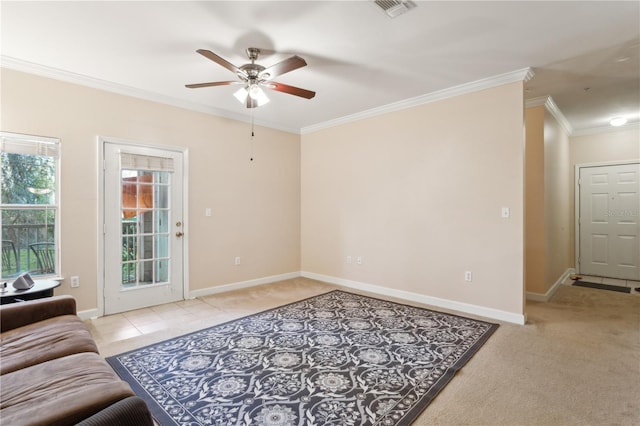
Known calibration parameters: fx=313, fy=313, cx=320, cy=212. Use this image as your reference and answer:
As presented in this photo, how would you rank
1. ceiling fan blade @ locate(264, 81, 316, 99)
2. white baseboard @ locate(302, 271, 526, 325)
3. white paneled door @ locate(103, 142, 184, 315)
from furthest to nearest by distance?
white paneled door @ locate(103, 142, 184, 315) < white baseboard @ locate(302, 271, 526, 325) < ceiling fan blade @ locate(264, 81, 316, 99)

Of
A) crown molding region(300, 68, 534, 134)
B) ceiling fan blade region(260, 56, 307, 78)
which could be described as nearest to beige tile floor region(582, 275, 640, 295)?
crown molding region(300, 68, 534, 134)

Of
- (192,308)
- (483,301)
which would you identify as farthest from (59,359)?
(483,301)

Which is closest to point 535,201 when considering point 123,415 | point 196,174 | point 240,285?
point 240,285

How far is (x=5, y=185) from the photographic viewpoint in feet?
10.3

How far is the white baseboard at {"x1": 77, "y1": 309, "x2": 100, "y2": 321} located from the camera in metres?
3.53

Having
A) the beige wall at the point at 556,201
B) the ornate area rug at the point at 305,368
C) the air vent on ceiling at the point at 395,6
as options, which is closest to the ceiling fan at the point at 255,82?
the air vent on ceiling at the point at 395,6

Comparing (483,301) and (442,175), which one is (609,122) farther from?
(483,301)

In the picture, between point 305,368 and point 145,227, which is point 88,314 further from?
point 305,368

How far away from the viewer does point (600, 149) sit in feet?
18.4

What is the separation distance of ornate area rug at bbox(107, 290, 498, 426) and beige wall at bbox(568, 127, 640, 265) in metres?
4.10

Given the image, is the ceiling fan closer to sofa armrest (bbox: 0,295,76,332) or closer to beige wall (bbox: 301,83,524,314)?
beige wall (bbox: 301,83,524,314)

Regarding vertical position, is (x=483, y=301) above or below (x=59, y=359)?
below

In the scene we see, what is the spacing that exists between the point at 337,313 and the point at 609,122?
18.4 feet

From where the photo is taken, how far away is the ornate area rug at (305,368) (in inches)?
76.9
